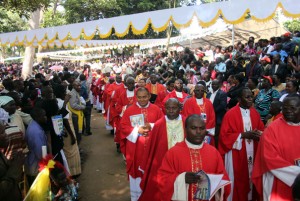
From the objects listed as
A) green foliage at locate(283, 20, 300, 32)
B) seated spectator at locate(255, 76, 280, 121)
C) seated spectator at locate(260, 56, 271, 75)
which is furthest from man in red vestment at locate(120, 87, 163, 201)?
green foliage at locate(283, 20, 300, 32)

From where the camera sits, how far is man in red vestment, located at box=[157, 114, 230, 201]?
344cm

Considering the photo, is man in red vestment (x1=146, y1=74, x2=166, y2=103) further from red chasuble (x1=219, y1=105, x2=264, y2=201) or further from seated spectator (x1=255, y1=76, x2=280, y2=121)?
red chasuble (x1=219, y1=105, x2=264, y2=201)

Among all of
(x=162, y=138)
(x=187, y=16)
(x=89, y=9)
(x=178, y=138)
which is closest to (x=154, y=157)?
(x=162, y=138)

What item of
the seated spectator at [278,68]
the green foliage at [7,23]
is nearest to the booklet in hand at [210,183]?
the seated spectator at [278,68]

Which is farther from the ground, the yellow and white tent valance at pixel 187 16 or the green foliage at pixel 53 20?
the green foliage at pixel 53 20

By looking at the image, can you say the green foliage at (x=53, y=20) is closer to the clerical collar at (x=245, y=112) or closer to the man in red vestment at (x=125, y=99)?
the man in red vestment at (x=125, y=99)

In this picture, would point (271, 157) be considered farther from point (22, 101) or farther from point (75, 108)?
point (75, 108)

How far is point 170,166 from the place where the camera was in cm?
350

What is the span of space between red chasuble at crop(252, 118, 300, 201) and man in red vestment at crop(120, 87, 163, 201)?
2423 mm

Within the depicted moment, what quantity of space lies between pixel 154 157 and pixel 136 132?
2.89ft

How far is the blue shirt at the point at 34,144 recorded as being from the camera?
4.72 metres

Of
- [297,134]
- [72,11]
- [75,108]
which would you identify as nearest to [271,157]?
[297,134]

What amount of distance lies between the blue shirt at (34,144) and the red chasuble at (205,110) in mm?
3040

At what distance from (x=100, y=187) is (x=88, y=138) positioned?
14.2 feet
